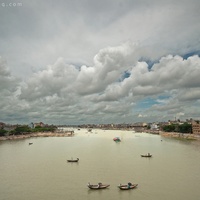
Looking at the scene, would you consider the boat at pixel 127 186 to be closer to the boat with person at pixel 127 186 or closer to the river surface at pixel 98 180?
the boat with person at pixel 127 186

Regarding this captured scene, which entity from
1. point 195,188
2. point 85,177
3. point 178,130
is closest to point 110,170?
point 85,177

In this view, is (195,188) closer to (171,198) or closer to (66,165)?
(171,198)

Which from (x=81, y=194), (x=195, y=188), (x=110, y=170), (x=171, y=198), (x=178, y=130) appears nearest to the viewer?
(x=171, y=198)

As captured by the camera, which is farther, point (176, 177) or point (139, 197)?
point (176, 177)

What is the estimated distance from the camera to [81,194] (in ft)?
76.0

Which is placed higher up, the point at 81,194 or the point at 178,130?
the point at 178,130

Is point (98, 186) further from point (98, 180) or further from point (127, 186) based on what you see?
point (98, 180)

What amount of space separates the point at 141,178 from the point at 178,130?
9804 cm

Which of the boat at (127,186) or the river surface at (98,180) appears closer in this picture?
the river surface at (98,180)

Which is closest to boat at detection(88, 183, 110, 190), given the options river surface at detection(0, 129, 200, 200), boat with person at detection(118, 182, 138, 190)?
river surface at detection(0, 129, 200, 200)

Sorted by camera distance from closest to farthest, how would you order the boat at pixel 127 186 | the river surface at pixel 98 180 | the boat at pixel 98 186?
the river surface at pixel 98 180
the boat at pixel 127 186
the boat at pixel 98 186

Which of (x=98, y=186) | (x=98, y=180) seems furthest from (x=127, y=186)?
(x=98, y=180)

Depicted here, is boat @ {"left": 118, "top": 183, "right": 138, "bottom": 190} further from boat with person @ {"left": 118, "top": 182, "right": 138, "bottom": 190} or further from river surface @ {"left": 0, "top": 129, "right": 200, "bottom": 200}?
river surface @ {"left": 0, "top": 129, "right": 200, "bottom": 200}

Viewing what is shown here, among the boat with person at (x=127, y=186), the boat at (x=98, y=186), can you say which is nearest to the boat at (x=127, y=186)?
the boat with person at (x=127, y=186)
